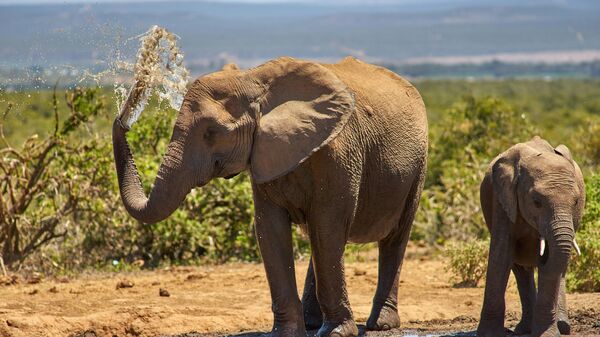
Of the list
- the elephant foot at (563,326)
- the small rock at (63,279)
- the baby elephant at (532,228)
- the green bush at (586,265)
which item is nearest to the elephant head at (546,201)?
the baby elephant at (532,228)

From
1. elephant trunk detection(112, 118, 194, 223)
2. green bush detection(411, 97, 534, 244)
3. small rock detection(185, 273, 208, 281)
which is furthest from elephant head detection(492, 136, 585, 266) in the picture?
green bush detection(411, 97, 534, 244)

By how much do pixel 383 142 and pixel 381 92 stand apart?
0.42 meters

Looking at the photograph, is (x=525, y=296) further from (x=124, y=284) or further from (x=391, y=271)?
(x=124, y=284)

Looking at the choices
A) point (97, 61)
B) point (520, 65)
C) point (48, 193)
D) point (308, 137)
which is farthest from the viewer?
point (520, 65)

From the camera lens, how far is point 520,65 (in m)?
172

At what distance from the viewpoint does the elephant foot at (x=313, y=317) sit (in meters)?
9.08

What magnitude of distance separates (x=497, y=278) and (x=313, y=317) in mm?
1568

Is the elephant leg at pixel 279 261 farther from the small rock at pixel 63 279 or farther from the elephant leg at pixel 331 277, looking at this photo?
the small rock at pixel 63 279

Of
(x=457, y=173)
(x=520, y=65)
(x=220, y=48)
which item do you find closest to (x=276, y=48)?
(x=220, y=48)

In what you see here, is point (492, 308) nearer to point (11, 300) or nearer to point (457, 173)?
point (11, 300)

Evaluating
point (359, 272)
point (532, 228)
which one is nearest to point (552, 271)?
point (532, 228)

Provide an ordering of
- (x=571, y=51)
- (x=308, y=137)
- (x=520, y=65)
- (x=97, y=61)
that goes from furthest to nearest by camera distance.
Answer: (x=571, y=51) < (x=520, y=65) < (x=97, y=61) < (x=308, y=137)

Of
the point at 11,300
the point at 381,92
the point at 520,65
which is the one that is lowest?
the point at 11,300

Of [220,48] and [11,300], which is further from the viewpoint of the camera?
[220,48]
